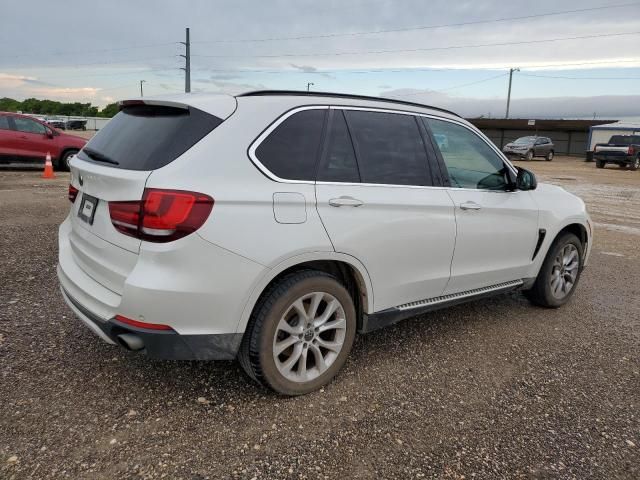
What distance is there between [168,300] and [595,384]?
9.34 ft

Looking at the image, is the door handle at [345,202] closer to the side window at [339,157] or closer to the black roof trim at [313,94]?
the side window at [339,157]

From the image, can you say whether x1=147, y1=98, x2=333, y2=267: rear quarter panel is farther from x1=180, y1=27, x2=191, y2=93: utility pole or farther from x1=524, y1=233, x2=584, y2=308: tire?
x1=180, y1=27, x2=191, y2=93: utility pole

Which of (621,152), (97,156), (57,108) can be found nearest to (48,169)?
(97,156)

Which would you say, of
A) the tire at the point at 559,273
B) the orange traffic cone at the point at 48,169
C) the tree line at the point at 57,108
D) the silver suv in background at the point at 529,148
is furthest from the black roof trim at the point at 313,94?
the tree line at the point at 57,108

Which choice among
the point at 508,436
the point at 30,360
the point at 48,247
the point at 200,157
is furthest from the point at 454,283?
the point at 48,247

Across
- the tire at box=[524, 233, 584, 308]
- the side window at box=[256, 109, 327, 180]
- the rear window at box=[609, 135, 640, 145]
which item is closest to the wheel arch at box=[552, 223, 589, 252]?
the tire at box=[524, 233, 584, 308]

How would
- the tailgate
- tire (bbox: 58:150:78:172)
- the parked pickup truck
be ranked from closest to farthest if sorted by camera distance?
the tailgate < tire (bbox: 58:150:78:172) < the parked pickup truck

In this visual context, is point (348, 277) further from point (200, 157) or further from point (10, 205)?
point (10, 205)

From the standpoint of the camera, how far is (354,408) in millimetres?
3029

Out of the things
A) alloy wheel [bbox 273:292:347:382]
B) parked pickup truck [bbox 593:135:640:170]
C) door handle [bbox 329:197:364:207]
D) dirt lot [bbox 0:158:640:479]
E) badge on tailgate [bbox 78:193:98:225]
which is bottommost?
dirt lot [bbox 0:158:640:479]

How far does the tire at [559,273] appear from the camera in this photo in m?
4.71

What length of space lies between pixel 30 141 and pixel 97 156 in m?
12.7

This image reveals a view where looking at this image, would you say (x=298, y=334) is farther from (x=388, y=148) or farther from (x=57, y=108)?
(x=57, y=108)

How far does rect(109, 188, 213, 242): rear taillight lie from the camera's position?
252 centimetres
